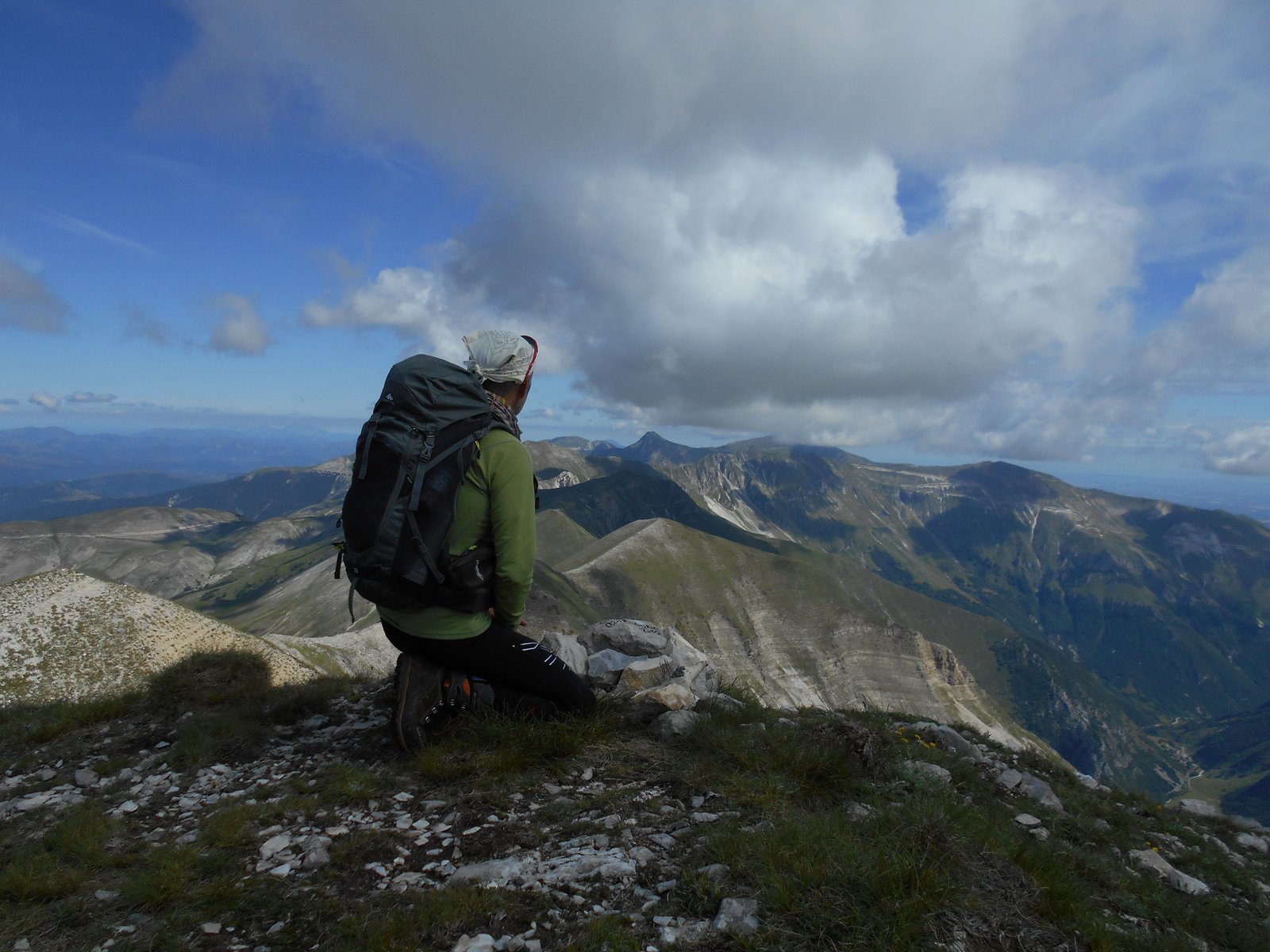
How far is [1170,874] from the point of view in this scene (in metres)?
8.54

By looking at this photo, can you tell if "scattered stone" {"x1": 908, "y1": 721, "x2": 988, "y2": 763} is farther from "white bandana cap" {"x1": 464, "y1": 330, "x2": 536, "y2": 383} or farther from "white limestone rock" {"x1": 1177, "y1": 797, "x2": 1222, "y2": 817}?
"white bandana cap" {"x1": 464, "y1": 330, "x2": 536, "y2": 383}

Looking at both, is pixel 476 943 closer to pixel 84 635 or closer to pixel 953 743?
pixel 953 743

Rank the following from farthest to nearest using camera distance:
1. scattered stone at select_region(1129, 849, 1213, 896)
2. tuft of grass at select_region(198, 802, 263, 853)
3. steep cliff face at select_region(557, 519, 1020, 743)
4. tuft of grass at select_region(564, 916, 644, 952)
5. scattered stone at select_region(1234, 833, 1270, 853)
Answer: steep cliff face at select_region(557, 519, 1020, 743) → scattered stone at select_region(1234, 833, 1270, 853) → scattered stone at select_region(1129, 849, 1213, 896) → tuft of grass at select_region(198, 802, 263, 853) → tuft of grass at select_region(564, 916, 644, 952)

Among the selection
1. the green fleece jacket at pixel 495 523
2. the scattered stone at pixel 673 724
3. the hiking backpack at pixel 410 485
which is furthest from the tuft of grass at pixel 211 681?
the scattered stone at pixel 673 724

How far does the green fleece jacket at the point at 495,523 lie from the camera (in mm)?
6523

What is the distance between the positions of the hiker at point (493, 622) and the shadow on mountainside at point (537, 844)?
38 cm

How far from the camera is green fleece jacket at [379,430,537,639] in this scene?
6.52m

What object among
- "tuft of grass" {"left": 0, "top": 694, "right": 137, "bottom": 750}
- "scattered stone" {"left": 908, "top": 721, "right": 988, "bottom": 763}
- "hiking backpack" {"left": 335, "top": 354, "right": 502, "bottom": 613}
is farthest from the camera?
"scattered stone" {"left": 908, "top": 721, "right": 988, "bottom": 763}

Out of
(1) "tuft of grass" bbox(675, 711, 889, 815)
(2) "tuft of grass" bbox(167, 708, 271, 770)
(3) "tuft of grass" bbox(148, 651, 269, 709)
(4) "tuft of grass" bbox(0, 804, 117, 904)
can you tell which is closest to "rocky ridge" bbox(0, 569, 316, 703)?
(3) "tuft of grass" bbox(148, 651, 269, 709)

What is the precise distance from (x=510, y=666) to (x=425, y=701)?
1.07 metres

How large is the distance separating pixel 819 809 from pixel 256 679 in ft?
30.1

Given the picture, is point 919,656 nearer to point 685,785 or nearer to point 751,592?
point 751,592

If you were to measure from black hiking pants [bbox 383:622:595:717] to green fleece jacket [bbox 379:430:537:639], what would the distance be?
0.23m

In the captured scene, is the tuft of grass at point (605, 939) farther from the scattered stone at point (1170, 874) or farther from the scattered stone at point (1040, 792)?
the scattered stone at point (1040, 792)
